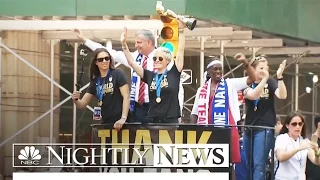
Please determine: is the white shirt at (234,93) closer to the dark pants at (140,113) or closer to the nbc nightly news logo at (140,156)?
the nbc nightly news logo at (140,156)

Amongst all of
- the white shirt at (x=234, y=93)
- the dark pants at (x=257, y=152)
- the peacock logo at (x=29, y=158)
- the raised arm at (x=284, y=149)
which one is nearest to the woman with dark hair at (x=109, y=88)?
the peacock logo at (x=29, y=158)

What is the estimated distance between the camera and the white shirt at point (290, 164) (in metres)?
11.5

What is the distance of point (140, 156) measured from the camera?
1056cm

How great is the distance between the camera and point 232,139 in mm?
10852

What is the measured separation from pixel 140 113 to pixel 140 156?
1.13m

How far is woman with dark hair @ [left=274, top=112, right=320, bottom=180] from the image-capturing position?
1148 cm

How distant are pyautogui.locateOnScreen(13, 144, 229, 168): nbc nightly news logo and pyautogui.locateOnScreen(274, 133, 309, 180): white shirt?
113cm

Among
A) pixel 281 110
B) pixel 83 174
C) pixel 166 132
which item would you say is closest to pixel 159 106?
pixel 166 132

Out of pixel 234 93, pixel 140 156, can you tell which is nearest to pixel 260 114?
pixel 234 93

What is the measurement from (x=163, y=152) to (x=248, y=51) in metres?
10.3

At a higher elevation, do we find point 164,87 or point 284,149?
Result: point 164,87

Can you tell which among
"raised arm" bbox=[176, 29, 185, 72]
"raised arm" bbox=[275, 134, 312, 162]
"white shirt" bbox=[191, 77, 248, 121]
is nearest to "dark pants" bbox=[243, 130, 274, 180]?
"raised arm" bbox=[275, 134, 312, 162]

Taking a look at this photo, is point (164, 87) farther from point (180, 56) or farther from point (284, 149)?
point (284, 149)

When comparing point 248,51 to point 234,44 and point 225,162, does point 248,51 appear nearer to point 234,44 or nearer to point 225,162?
point 234,44
